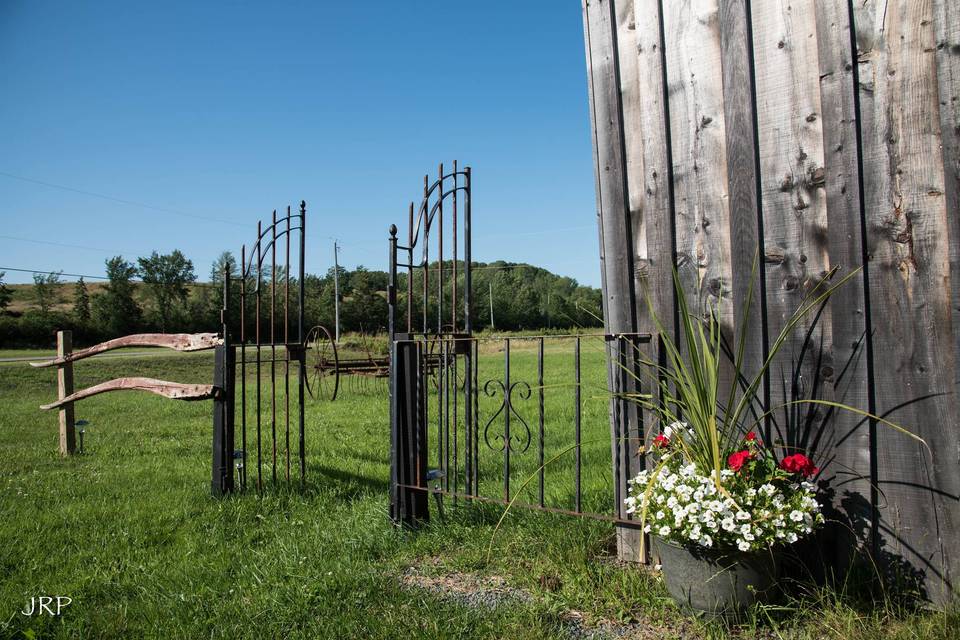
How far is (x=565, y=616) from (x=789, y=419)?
120 centimetres

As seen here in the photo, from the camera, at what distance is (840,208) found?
2.38 metres

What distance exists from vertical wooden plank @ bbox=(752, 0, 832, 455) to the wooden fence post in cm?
621

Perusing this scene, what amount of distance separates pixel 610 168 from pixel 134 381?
3873 mm

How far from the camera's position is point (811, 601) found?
2.28 m

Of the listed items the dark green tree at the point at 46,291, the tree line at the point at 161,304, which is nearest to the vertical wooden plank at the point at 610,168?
the tree line at the point at 161,304

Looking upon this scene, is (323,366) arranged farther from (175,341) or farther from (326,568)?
(326,568)

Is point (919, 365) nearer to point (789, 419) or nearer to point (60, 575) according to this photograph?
point (789, 419)

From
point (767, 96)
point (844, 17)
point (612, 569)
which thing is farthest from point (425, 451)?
point (844, 17)

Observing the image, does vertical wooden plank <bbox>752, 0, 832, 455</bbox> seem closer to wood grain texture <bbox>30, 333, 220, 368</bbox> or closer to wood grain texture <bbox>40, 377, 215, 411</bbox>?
wood grain texture <bbox>40, 377, 215, 411</bbox>

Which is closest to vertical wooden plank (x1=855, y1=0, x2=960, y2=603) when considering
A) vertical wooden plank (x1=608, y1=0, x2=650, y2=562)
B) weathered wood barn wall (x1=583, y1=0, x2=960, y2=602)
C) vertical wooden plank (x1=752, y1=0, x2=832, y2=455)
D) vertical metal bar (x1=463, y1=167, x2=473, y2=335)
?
weathered wood barn wall (x1=583, y1=0, x2=960, y2=602)

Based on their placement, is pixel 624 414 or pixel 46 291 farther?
pixel 46 291

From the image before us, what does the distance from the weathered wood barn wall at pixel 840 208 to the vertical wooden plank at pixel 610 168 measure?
0.44ft

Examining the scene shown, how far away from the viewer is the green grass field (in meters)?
2.29

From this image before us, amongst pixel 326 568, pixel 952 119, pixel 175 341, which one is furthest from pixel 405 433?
pixel 952 119
